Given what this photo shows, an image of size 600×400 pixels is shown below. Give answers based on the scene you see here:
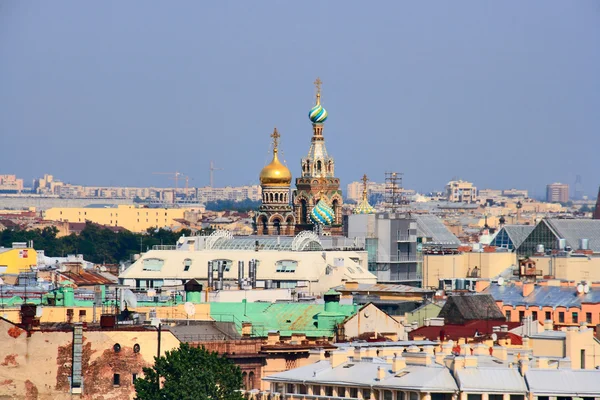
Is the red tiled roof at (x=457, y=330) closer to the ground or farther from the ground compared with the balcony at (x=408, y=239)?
closer to the ground

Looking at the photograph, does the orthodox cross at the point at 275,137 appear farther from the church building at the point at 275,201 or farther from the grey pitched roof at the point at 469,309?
the grey pitched roof at the point at 469,309

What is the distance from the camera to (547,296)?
244 ft

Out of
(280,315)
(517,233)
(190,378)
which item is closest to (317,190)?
(517,233)

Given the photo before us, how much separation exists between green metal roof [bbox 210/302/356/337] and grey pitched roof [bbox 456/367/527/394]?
53.0 ft

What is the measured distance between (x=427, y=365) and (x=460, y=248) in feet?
222

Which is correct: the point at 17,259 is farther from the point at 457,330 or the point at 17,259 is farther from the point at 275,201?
the point at 457,330

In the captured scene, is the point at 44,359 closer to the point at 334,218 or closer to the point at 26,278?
the point at 26,278

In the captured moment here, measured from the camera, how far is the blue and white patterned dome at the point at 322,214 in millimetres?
116688

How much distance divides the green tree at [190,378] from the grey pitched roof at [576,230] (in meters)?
54.9

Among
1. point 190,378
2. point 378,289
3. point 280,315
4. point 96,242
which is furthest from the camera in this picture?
point 96,242

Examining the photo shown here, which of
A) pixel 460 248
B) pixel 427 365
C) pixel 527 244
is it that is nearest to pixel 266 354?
pixel 427 365

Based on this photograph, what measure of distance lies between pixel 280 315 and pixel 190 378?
614 inches

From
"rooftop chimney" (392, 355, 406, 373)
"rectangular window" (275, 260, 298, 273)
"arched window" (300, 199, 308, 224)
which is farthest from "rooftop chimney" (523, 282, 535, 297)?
"arched window" (300, 199, 308, 224)

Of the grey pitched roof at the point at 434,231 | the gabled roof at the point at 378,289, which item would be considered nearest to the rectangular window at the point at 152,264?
the gabled roof at the point at 378,289
